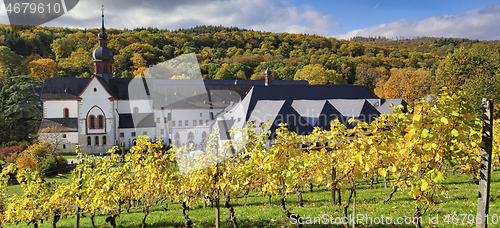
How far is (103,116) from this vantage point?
3528 cm

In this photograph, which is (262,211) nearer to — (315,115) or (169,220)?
Result: (169,220)

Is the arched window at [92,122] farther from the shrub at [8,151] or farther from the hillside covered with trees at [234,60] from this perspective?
the hillside covered with trees at [234,60]

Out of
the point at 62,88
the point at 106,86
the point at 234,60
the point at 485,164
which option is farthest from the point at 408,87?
the point at 62,88

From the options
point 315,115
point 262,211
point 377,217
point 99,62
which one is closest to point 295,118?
point 315,115

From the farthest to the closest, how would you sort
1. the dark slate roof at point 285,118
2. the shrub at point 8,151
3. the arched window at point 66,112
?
1. the arched window at point 66,112
2. the shrub at point 8,151
3. the dark slate roof at point 285,118

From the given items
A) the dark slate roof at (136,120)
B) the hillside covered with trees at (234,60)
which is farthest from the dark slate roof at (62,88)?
the dark slate roof at (136,120)

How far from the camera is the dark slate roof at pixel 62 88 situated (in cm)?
3562

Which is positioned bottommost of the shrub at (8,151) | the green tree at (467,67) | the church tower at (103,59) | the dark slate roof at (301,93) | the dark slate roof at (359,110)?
the shrub at (8,151)

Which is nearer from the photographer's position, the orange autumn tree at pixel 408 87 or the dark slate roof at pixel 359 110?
the dark slate roof at pixel 359 110

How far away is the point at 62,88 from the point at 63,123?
447cm

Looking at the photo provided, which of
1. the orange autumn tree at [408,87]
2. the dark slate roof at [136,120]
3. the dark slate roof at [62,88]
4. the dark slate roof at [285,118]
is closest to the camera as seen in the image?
the dark slate roof at [285,118]

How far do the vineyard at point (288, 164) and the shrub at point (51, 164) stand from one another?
19560 millimetres

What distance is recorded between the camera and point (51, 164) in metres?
25.0

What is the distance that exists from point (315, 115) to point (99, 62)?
2820cm
